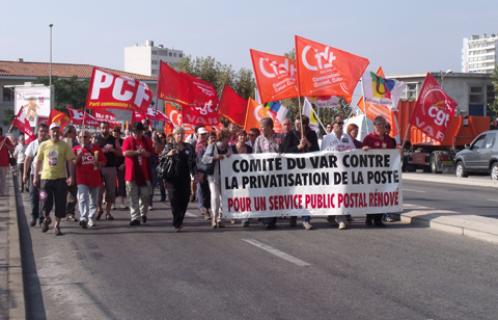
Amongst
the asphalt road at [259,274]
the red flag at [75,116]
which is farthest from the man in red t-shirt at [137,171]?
the red flag at [75,116]

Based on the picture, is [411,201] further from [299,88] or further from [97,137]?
[97,137]

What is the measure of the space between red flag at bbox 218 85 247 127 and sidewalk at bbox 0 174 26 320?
9.62m

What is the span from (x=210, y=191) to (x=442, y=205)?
642cm

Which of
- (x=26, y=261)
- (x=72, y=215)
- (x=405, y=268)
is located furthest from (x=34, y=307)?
(x=72, y=215)

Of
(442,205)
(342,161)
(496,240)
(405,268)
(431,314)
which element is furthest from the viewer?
(442,205)

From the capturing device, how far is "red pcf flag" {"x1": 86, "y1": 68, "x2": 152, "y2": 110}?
16.2 metres

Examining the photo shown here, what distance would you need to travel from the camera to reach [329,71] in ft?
47.4

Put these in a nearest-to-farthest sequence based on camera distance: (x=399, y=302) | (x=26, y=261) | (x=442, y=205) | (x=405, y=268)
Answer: (x=399, y=302)
(x=405, y=268)
(x=26, y=261)
(x=442, y=205)

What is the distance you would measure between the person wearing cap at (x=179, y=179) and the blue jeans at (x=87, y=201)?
136 centimetres

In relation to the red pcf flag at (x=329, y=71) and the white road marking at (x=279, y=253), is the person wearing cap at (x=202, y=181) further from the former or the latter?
the white road marking at (x=279, y=253)

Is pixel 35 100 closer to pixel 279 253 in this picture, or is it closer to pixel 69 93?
pixel 279 253

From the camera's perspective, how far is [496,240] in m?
11.1

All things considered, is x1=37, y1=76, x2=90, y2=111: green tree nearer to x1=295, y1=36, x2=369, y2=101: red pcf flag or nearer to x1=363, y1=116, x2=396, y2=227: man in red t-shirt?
x1=295, y1=36, x2=369, y2=101: red pcf flag

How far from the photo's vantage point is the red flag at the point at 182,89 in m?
21.4
